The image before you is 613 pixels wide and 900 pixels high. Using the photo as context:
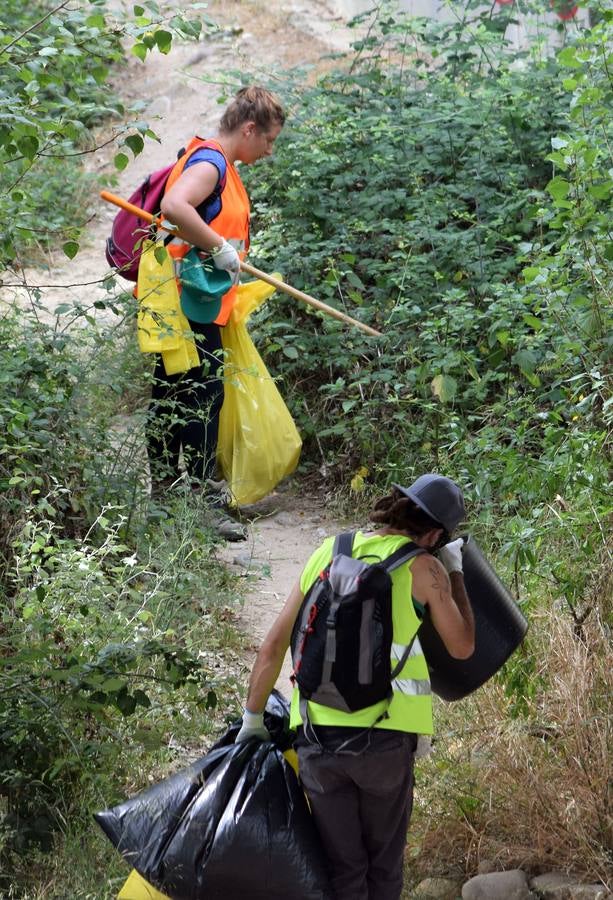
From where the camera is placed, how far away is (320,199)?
23.8 feet

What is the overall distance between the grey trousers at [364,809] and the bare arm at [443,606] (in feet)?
0.86

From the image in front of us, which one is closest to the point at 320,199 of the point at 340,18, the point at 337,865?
the point at 337,865

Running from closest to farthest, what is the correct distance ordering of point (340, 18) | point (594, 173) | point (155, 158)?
point (594, 173), point (155, 158), point (340, 18)

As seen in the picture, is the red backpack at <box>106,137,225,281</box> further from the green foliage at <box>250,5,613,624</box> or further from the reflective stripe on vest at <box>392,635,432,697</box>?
the reflective stripe on vest at <box>392,635,432,697</box>

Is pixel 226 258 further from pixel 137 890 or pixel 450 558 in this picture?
pixel 137 890

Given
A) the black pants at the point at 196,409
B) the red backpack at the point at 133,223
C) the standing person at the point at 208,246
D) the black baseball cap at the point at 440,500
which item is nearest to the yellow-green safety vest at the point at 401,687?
the black baseball cap at the point at 440,500

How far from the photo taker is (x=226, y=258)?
524 cm

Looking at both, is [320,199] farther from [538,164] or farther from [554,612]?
[554,612]

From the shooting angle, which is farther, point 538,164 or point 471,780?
point 538,164

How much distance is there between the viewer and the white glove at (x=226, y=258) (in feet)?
17.1

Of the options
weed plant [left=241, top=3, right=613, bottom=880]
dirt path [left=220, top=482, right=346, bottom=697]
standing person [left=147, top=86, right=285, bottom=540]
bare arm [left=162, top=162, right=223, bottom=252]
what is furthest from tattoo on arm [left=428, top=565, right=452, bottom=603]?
bare arm [left=162, top=162, right=223, bottom=252]

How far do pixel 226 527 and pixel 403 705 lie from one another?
9.15 ft

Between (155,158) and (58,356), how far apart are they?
23.1 ft

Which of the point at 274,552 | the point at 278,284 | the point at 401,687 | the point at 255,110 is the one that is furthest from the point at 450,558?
the point at 278,284
